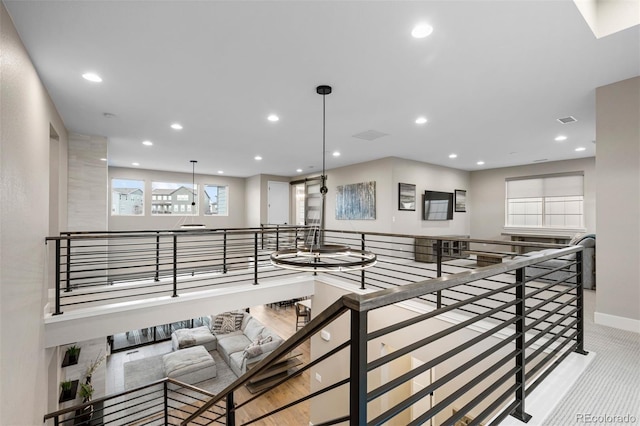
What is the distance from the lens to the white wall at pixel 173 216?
8508mm

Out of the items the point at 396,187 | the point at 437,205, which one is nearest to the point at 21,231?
the point at 396,187

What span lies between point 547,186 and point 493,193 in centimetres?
132

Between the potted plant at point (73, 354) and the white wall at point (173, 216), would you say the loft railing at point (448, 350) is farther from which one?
the white wall at point (173, 216)

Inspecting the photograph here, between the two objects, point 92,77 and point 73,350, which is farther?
point 73,350

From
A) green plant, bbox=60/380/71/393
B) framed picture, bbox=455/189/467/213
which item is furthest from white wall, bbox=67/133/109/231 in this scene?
framed picture, bbox=455/189/467/213

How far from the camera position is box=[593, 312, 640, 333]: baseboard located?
3.04 m

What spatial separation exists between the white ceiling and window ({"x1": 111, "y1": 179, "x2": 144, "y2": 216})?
3977 mm

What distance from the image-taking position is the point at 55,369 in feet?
13.8

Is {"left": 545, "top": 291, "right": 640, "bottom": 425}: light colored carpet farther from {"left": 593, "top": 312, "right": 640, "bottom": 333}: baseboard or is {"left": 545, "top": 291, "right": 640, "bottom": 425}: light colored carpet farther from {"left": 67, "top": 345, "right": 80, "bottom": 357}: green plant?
{"left": 67, "top": 345, "right": 80, "bottom": 357}: green plant

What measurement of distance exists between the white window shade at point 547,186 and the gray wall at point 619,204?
516 centimetres

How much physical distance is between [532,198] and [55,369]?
10564 mm

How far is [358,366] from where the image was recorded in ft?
2.84

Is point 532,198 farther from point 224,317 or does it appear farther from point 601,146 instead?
point 224,317

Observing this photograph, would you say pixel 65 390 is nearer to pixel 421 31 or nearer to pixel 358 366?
pixel 358 366
